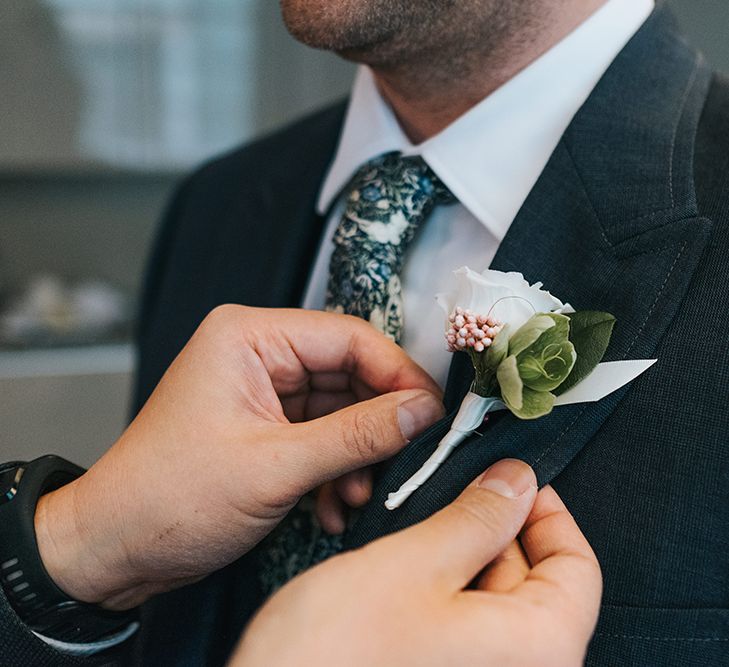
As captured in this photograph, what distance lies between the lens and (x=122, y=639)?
898 millimetres

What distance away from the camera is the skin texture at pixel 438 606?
1.73ft

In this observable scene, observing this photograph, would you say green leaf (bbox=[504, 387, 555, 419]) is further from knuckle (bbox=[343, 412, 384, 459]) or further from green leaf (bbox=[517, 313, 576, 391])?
knuckle (bbox=[343, 412, 384, 459])

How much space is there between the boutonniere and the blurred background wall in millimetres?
2094

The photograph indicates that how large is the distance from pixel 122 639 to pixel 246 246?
0.52m

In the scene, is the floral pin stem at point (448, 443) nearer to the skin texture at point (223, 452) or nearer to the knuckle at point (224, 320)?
the skin texture at point (223, 452)

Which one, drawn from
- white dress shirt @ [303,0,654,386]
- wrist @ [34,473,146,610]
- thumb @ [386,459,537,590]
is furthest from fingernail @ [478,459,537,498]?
wrist @ [34,473,146,610]

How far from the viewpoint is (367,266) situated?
0.92 metres

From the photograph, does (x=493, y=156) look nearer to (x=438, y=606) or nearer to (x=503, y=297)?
(x=503, y=297)

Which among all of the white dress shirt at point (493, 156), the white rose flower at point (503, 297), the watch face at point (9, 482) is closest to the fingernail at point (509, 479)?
the white rose flower at point (503, 297)

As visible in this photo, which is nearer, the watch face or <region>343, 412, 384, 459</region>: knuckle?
<region>343, 412, 384, 459</region>: knuckle

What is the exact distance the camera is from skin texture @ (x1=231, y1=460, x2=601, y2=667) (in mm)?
529

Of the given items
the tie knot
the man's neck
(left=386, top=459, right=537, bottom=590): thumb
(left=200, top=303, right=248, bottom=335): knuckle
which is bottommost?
(left=200, top=303, right=248, bottom=335): knuckle

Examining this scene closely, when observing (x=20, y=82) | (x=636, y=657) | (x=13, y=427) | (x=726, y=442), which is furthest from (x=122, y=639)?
(x=20, y=82)

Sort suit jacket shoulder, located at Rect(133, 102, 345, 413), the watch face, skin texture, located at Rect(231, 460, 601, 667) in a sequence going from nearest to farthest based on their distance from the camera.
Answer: skin texture, located at Rect(231, 460, 601, 667) < the watch face < suit jacket shoulder, located at Rect(133, 102, 345, 413)
